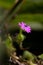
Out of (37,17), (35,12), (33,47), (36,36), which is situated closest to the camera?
(33,47)

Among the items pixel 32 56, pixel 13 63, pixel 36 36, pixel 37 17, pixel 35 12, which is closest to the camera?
pixel 13 63

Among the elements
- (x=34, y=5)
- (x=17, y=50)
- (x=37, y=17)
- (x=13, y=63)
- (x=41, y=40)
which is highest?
Answer: (x=34, y=5)

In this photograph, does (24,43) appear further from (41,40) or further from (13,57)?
(13,57)

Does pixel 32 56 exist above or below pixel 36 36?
below

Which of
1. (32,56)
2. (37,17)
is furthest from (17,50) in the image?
(37,17)

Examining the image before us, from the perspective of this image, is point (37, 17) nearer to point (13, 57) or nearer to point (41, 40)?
point (41, 40)

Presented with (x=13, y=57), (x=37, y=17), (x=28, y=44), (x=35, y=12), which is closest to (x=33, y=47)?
(x=28, y=44)

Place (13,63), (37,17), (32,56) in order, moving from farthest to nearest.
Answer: (37,17)
(32,56)
(13,63)

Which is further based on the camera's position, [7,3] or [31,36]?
[7,3]

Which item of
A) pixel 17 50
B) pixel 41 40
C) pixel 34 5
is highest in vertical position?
pixel 34 5
